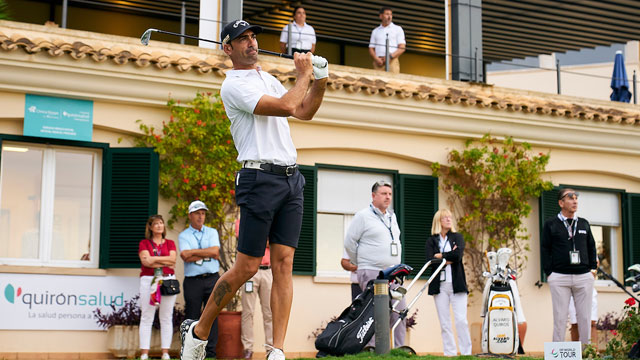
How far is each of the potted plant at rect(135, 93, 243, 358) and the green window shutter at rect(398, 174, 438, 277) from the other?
10.3ft

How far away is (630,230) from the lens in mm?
17438

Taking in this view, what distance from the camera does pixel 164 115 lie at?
1392 cm

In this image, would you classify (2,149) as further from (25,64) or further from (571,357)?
(571,357)

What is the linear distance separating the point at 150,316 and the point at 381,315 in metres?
4.05

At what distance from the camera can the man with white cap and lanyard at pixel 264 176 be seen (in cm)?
607

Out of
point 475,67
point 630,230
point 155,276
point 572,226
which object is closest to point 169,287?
point 155,276

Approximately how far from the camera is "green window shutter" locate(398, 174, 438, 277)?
→ 615 inches

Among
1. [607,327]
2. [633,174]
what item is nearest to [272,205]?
[607,327]

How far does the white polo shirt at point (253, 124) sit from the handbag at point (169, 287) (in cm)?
626

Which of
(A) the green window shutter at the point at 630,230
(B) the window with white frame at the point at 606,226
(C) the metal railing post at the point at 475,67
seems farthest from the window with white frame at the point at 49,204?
(A) the green window shutter at the point at 630,230

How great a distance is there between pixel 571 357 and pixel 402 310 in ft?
14.6

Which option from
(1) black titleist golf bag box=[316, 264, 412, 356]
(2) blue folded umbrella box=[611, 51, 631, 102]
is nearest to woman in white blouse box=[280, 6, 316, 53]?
(2) blue folded umbrella box=[611, 51, 631, 102]

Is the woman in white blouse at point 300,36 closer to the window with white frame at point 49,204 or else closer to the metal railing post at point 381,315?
the window with white frame at point 49,204

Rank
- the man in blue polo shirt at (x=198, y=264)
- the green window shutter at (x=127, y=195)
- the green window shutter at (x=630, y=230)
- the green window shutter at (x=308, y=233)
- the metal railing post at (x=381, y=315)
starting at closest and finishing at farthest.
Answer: the metal railing post at (x=381, y=315), the man in blue polo shirt at (x=198, y=264), the green window shutter at (x=127, y=195), the green window shutter at (x=308, y=233), the green window shutter at (x=630, y=230)
